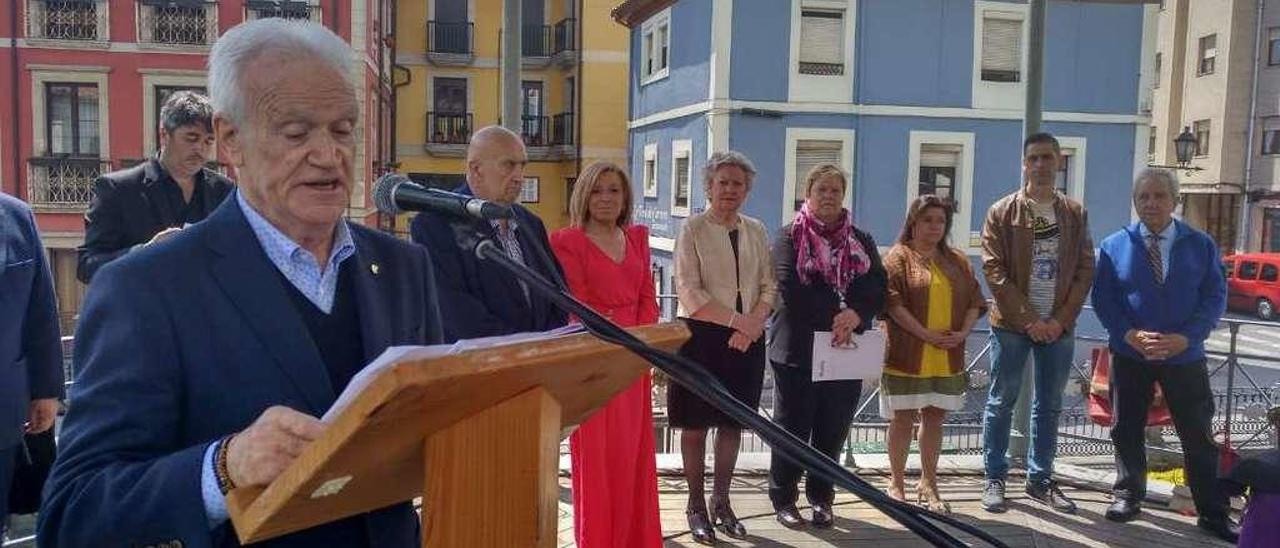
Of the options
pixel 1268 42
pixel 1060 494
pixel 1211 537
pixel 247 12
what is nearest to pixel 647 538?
pixel 1060 494

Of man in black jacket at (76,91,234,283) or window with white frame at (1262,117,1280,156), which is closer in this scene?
man in black jacket at (76,91,234,283)

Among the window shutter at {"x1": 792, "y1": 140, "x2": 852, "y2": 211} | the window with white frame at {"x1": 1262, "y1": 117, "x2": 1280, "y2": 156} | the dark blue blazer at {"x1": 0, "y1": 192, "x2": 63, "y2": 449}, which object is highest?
the window with white frame at {"x1": 1262, "y1": 117, "x2": 1280, "y2": 156}

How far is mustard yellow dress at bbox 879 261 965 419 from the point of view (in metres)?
4.87

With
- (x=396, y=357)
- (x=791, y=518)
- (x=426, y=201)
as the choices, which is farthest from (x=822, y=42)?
(x=396, y=357)

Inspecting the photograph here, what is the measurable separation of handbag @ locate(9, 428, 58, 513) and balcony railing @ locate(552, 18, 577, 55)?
2542 centimetres

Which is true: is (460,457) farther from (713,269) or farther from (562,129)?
(562,129)

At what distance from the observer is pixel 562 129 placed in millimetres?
28484

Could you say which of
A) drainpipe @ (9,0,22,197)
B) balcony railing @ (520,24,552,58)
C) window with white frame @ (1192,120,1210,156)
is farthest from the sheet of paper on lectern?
window with white frame @ (1192,120,1210,156)

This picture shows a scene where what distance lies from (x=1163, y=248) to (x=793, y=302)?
1891mm

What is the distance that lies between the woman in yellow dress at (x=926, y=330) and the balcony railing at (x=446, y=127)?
79.8ft

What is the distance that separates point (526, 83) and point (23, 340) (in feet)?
87.1

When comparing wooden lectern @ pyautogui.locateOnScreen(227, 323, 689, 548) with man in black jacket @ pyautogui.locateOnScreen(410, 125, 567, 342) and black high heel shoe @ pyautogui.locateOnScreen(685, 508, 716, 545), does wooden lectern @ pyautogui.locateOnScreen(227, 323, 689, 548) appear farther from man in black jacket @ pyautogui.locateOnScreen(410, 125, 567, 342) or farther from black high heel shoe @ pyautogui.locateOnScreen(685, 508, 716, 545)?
black high heel shoe @ pyautogui.locateOnScreen(685, 508, 716, 545)

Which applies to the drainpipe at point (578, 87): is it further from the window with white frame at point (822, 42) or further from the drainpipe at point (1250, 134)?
the drainpipe at point (1250, 134)

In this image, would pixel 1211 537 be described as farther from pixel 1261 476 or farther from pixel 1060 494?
pixel 1261 476
